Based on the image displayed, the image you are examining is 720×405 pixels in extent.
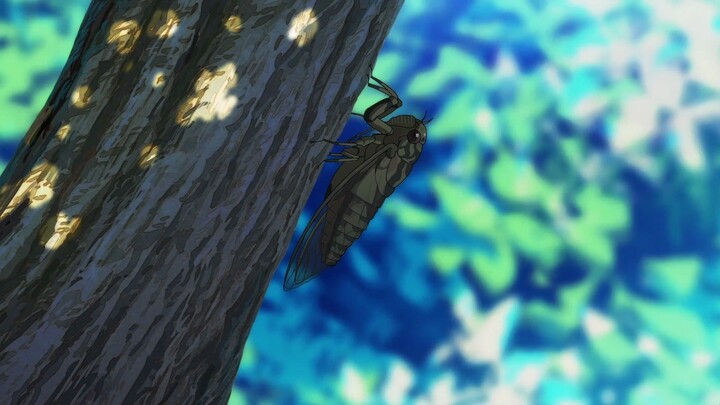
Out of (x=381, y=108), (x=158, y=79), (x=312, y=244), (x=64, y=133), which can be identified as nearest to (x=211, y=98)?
(x=158, y=79)

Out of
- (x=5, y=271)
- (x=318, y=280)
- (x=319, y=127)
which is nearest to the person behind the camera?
(x=5, y=271)

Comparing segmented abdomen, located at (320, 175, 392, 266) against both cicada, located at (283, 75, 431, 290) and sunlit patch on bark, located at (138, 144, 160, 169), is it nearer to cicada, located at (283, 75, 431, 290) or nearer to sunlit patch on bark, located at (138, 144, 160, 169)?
cicada, located at (283, 75, 431, 290)

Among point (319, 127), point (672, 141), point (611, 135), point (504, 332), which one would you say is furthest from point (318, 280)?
point (319, 127)

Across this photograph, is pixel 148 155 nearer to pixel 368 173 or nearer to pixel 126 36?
pixel 126 36

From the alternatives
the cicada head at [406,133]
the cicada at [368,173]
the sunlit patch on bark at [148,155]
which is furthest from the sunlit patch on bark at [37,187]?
the cicada head at [406,133]

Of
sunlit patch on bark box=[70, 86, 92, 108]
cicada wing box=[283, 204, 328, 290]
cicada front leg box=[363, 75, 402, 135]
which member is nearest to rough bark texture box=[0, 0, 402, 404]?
sunlit patch on bark box=[70, 86, 92, 108]

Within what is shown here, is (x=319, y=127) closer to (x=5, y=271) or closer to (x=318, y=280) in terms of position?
(x=5, y=271)
